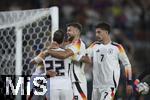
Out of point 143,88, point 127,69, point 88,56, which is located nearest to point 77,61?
point 88,56

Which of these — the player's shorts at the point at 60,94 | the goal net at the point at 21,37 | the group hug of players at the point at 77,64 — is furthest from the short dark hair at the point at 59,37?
the goal net at the point at 21,37

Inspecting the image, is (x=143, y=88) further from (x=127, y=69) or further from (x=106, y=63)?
(x=106, y=63)

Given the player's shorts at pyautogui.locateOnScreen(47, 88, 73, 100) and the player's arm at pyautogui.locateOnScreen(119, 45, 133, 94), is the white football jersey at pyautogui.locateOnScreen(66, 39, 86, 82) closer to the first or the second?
the player's shorts at pyautogui.locateOnScreen(47, 88, 73, 100)

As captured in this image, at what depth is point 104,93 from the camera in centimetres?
1073

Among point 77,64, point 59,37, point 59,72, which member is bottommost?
point 59,72

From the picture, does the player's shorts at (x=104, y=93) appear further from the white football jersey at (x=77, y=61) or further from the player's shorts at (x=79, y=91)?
the white football jersey at (x=77, y=61)

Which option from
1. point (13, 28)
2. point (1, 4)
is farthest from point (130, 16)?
point (13, 28)

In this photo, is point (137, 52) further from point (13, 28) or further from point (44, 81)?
point (44, 81)

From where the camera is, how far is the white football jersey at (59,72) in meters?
10.3

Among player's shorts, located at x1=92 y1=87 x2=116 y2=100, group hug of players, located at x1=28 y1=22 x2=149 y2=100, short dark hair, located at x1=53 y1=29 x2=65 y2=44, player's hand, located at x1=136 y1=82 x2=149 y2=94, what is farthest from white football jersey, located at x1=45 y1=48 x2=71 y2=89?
player's hand, located at x1=136 y1=82 x2=149 y2=94

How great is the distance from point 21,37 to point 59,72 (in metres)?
2.09

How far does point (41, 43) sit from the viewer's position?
473 inches

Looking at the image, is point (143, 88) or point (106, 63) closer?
point (106, 63)

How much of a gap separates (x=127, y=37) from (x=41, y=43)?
506 centimetres
